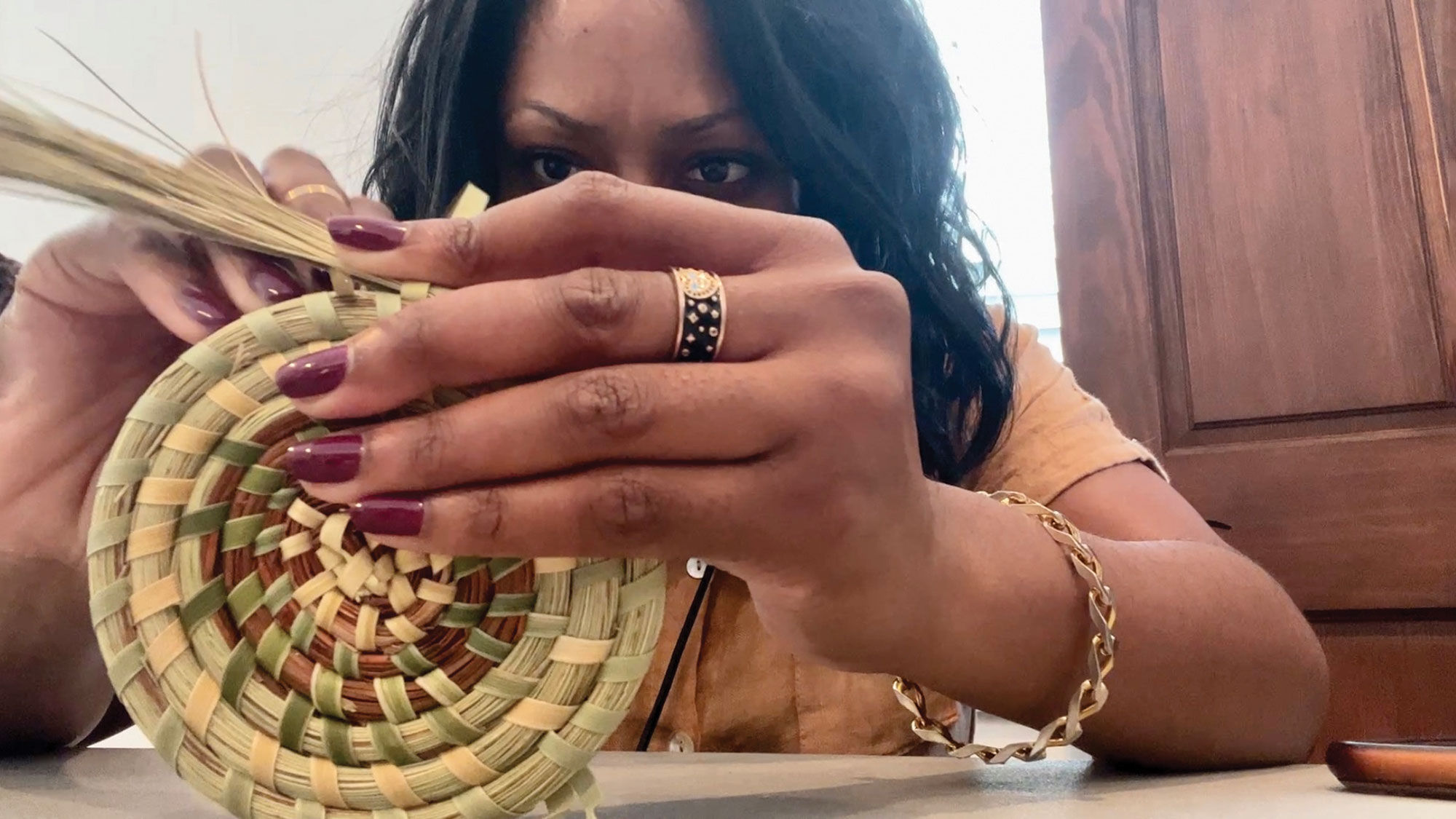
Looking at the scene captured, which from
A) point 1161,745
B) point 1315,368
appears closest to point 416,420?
point 1161,745

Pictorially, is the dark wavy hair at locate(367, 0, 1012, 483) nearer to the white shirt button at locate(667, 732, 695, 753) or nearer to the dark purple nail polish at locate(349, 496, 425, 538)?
the white shirt button at locate(667, 732, 695, 753)

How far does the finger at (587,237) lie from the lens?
278 mm

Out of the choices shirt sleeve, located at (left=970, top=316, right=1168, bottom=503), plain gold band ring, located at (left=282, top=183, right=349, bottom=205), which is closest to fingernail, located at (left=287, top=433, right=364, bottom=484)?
plain gold band ring, located at (left=282, top=183, right=349, bottom=205)

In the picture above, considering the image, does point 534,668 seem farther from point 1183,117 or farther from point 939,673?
point 1183,117

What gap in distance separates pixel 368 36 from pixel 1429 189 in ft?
4.75

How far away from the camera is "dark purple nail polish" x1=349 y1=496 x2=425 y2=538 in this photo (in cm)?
26

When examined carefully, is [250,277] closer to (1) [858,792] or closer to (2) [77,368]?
(2) [77,368]

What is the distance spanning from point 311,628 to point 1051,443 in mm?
555

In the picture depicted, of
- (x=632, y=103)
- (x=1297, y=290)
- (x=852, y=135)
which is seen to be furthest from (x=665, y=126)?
(x=1297, y=290)

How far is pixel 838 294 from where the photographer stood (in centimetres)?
29

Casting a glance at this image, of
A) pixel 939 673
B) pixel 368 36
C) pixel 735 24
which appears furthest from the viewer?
pixel 368 36

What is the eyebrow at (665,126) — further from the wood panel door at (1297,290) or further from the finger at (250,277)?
the wood panel door at (1297,290)

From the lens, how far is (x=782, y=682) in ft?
2.22

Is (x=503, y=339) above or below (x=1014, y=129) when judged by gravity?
below
